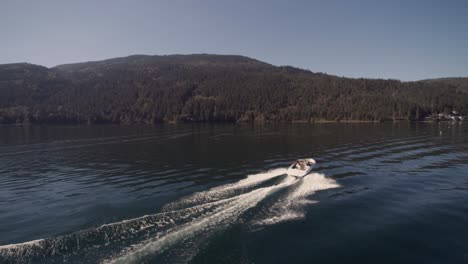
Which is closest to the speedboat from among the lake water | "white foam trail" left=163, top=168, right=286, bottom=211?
the lake water

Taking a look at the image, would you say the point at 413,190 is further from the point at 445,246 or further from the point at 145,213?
the point at 145,213

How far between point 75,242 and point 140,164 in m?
33.6

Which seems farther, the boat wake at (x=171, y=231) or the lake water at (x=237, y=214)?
the lake water at (x=237, y=214)

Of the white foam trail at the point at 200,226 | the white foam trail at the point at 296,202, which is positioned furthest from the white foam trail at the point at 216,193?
the white foam trail at the point at 296,202

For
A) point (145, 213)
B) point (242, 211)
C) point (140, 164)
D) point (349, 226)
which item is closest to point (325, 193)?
point (349, 226)

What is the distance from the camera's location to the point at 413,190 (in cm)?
3391

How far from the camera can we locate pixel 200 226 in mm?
21609

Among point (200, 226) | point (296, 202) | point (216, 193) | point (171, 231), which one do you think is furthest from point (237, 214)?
point (296, 202)

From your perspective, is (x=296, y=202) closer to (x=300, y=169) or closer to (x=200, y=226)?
(x=200, y=226)

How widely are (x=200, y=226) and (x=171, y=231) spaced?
2.12m

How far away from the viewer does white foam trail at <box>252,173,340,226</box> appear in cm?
2449

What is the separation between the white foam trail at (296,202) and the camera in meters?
24.5

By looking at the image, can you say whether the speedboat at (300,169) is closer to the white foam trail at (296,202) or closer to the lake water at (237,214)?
the white foam trail at (296,202)

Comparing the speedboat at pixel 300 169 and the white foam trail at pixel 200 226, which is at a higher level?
the speedboat at pixel 300 169
